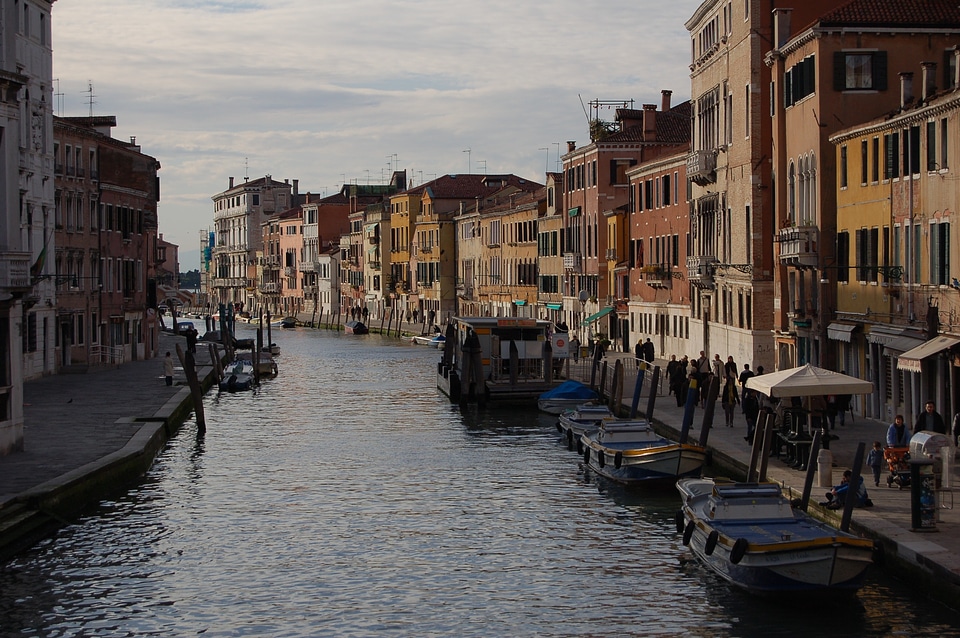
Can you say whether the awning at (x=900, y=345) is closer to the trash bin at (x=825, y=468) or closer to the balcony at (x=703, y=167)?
the trash bin at (x=825, y=468)

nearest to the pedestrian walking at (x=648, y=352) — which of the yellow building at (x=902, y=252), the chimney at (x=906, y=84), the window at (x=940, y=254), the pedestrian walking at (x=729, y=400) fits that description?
the yellow building at (x=902, y=252)

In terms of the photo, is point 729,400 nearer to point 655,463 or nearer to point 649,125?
point 655,463

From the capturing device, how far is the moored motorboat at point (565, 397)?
4066cm

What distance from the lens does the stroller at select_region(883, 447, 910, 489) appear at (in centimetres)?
2095

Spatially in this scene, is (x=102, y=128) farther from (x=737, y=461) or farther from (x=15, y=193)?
(x=737, y=461)

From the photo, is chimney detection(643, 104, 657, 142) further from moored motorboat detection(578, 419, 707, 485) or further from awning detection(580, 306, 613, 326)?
moored motorboat detection(578, 419, 707, 485)

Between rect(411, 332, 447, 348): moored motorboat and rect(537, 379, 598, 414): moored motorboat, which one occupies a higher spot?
rect(411, 332, 447, 348): moored motorboat

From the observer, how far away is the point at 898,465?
69.7ft

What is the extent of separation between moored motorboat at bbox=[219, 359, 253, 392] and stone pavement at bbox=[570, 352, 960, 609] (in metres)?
25.8

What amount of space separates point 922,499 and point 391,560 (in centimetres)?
750

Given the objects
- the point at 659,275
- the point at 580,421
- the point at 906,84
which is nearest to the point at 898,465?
the point at 906,84

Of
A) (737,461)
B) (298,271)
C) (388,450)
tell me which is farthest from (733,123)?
(298,271)

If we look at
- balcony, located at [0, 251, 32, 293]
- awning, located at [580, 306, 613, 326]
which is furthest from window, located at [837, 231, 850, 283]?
awning, located at [580, 306, 613, 326]

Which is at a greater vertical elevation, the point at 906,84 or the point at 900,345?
the point at 906,84
